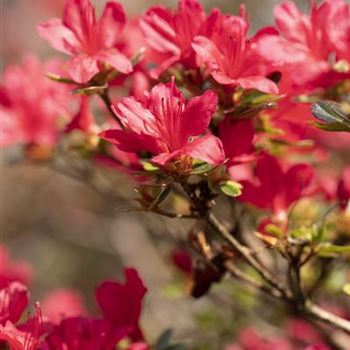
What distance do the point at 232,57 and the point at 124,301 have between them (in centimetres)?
50

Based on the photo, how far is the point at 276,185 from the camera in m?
1.52

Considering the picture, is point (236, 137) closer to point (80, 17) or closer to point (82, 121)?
point (80, 17)

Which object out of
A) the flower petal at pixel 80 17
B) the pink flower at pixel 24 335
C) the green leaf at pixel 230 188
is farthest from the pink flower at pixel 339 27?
the pink flower at pixel 24 335

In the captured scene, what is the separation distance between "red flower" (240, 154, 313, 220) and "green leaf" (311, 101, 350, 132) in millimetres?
295

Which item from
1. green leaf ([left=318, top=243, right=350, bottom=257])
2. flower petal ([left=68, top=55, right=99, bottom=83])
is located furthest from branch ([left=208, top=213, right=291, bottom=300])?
flower petal ([left=68, top=55, right=99, bottom=83])

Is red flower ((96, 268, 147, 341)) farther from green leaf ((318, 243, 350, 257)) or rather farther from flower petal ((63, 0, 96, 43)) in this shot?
flower petal ((63, 0, 96, 43))

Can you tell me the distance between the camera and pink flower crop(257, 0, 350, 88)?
1396 mm

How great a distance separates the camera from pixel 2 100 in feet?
6.19

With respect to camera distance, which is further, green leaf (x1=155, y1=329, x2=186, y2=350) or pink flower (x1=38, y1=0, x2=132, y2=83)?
green leaf (x1=155, y1=329, x2=186, y2=350)

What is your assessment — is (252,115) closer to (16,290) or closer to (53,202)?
(16,290)

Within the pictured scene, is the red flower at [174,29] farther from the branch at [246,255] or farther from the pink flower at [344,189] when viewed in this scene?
the pink flower at [344,189]

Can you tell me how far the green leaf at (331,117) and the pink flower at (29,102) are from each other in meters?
0.81

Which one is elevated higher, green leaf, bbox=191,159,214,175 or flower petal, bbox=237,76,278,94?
flower petal, bbox=237,76,278,94

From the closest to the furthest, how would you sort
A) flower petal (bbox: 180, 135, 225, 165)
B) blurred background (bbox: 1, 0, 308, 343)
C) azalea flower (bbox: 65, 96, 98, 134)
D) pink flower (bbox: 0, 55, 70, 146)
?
flower petal (bbox: 180, 135, 225, 165)
azalea flower (bbox: 65, 96, 98, 134)
pink flower (bbox: 0, 55, 70, 146)
blurred background (bbox: 1, 0, 308, 343)
